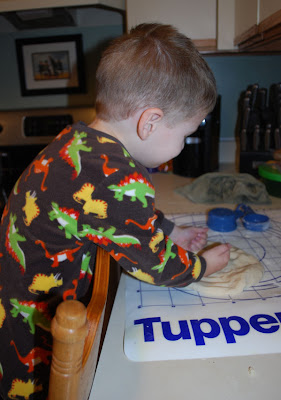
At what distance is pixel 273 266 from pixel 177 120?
38 centimetres

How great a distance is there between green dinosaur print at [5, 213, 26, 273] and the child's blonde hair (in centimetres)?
27

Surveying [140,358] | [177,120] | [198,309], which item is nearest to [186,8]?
[177,120]

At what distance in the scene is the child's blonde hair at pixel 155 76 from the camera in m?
0.57

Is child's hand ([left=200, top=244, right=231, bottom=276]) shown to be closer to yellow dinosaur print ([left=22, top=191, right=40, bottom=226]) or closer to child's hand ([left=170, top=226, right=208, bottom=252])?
child's hand ([left=170, top=226, right=208, bottom=252])

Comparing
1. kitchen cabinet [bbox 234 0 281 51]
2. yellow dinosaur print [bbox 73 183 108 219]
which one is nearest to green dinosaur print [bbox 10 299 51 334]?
yellow dinosaur print [bbox 73 183 108 219]

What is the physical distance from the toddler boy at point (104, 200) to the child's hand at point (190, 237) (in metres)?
0.13

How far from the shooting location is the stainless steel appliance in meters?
1.62

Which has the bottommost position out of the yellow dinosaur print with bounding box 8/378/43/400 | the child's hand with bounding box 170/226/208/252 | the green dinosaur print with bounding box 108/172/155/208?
the yellow dinosaur print with bounding box 8/378/43/400

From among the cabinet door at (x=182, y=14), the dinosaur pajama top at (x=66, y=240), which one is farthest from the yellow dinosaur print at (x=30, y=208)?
the cabinet door at (x=182, y=14)

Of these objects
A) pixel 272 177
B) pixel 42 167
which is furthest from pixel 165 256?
pixel 272 177

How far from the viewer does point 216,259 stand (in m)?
0.69

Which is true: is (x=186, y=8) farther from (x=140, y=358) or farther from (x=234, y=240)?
(x=140, y=358)

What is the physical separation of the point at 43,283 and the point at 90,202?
20cm

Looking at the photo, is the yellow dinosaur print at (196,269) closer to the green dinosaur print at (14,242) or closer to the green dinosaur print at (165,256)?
the green dinosaur print at (165,256)
